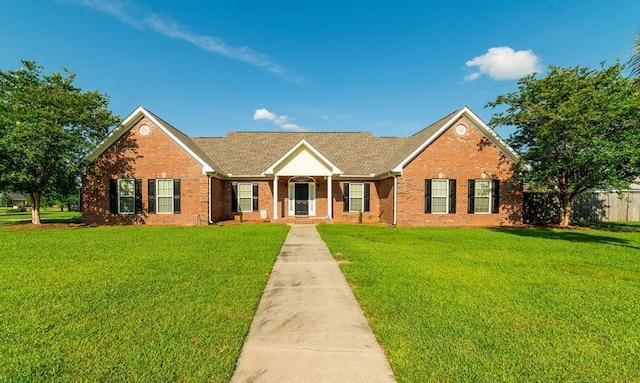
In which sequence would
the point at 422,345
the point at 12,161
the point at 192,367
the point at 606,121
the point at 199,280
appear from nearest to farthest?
1. the point at 192,367
2. the point at 422,345
3. the point at 199,280
4. the point at 606,121
5. the point at 12,161

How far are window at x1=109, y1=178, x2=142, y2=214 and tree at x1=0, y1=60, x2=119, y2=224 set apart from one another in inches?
74.0

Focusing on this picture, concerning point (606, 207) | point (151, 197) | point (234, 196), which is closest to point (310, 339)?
point (234, 196)

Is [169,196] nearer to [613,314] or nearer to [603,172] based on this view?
[613,314]

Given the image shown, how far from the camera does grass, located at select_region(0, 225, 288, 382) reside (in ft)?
9.70

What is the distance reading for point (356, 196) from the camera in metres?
18.7

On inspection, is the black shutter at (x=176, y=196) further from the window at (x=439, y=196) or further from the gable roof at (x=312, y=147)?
the window at (x=439, y=196)

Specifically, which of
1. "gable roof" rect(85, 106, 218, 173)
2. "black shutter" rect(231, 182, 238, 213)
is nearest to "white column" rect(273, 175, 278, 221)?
"black shutter" rect(231, 182, 238, 213)

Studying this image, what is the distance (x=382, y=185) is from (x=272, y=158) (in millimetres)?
7441

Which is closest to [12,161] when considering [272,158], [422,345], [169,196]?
[169,196]

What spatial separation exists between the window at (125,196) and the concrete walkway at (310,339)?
45.8ft

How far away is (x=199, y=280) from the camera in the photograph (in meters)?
5.78

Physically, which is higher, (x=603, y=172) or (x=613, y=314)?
(x=603, y=172)

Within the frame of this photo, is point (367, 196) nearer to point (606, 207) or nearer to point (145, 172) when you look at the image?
point (145, 172)

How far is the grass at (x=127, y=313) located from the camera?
116 inches
